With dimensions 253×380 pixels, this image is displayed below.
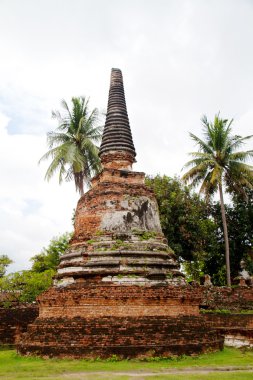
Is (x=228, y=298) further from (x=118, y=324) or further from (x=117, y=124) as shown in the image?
(x=118, y=324)

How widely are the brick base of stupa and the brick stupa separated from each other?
0.9 inches

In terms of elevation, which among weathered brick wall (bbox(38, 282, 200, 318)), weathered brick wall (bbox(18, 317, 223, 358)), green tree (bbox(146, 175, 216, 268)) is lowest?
weathered brick wall (bbox(18, 317, 223, 358))

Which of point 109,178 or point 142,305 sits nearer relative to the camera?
point 142,305

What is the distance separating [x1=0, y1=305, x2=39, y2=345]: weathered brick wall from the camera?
14.7 meters

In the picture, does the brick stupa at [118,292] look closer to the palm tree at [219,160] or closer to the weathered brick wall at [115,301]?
the weathered brick wall at [115,301]

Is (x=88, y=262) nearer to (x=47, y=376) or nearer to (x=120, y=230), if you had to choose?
(x=120, y=230)

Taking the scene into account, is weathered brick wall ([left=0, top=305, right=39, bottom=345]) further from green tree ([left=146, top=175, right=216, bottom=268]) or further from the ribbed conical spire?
green tree ([left=146, top=175, right=216, bottom=268])

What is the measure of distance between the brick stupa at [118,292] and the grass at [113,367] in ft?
0.94

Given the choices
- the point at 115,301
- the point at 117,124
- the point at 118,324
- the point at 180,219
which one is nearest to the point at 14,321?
the point at 115,301

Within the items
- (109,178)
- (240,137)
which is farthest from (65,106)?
(109,178)

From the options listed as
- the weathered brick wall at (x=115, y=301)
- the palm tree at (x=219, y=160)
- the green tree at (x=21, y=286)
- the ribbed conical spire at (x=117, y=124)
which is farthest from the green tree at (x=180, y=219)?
the weathered brick wall at (x=115, y=301)

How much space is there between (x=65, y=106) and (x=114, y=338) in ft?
62.0

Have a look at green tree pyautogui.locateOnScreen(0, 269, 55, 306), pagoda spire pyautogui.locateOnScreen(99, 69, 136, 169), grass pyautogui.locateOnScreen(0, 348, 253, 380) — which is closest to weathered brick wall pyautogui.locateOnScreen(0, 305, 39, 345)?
green tree pyautogui.locateOnScreen(0, 269, 55, 306)

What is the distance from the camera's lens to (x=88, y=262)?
37.8 ft
